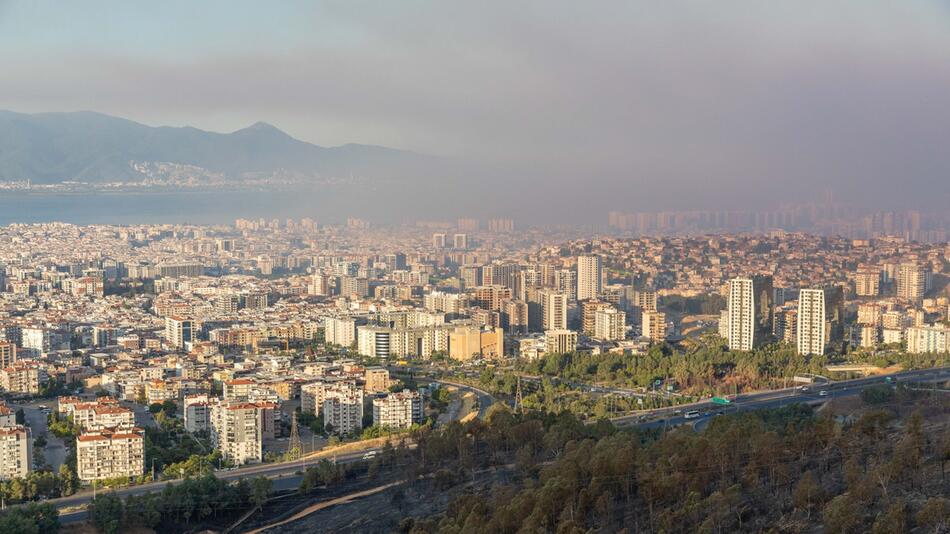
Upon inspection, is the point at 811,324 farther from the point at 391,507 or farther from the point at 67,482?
the point at 67,482

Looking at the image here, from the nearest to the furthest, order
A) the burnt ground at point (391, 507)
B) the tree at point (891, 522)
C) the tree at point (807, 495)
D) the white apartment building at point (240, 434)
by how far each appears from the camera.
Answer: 1. the tree at point (891, 522)
2. the tree at point (807, 495)
3. the burnt ground at point (391, 507)
4. the white apartment building at point (240, 434)

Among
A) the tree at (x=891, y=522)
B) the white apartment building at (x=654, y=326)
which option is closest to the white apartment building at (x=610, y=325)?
the white apartment building at (x=654, y=326)

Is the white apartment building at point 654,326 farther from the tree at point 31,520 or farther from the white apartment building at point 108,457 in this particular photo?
the tree at point 31,520

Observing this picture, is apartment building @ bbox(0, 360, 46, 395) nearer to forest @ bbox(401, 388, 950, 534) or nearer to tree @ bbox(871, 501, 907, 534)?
forest @ bbox(401, 388, 950, 534)

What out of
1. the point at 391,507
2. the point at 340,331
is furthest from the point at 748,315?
the point at 391,507

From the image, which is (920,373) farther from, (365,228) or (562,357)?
(365,228)

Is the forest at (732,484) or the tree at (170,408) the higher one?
the forest at (732,484)

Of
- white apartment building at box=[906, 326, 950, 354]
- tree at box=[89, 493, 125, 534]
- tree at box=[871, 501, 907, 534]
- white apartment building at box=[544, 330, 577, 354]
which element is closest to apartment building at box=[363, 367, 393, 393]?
white apartment building at box=[544, 330, 577, 354]
